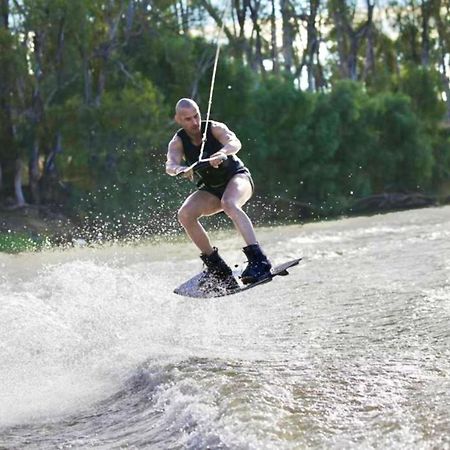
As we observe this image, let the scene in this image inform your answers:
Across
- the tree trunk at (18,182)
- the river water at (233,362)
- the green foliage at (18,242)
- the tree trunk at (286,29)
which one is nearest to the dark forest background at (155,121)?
the tree trunk at (18,182)

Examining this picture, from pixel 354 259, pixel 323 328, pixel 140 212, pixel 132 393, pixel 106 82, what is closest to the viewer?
pixel 132 393

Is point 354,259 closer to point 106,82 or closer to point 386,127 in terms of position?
point 106,82

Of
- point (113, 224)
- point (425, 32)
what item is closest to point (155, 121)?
point (113, 224)

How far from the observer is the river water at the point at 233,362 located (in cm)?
470

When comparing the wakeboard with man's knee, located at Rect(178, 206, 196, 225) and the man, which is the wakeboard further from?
man's knee, located at Rect(178, 206, 196, 225)

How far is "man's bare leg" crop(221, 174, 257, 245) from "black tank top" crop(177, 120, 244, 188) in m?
0.09

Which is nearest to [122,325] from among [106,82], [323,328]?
[323,328]

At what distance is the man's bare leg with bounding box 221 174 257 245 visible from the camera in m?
7.58

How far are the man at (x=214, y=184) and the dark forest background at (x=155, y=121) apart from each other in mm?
15926

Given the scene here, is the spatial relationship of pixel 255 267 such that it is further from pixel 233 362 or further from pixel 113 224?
pixel 113 224

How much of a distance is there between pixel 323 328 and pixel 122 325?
6.23 ft

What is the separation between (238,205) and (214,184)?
37cm

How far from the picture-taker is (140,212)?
82.6 feet

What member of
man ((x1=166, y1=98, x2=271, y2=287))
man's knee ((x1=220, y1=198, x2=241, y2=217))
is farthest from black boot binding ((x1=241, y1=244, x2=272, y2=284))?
man's knee ((x1=220, y1=198, x2=241, y2=217))
